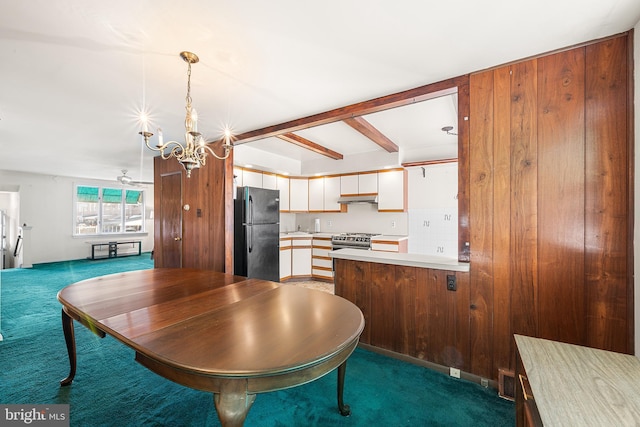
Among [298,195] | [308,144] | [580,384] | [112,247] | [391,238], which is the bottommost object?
[112,247]

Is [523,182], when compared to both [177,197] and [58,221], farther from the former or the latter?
[58,221]

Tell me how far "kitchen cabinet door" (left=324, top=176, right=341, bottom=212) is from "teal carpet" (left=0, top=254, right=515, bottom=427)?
10.2ft

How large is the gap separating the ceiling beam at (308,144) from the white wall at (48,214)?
274 inches

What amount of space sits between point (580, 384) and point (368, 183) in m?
4.08

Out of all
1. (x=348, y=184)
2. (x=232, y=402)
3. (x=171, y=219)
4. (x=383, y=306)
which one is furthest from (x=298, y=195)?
(x=232, y=402)

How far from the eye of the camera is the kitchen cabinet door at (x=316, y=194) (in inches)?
207

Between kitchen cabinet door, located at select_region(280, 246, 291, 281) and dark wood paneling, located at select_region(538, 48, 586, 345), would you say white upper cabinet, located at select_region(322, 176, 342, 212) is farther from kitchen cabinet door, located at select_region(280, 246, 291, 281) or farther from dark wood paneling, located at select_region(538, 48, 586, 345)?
dark wood paneling, located at select_region(538, 48, 586, 345)

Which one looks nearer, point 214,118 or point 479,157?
point 479,157

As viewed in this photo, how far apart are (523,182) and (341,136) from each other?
2501 millimetres

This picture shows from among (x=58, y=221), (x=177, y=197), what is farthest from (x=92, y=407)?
(x=58, y=221)

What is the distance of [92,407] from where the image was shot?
1661 millimetres

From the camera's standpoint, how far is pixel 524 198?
1.74 meters

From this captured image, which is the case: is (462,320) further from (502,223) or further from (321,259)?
(321,259)

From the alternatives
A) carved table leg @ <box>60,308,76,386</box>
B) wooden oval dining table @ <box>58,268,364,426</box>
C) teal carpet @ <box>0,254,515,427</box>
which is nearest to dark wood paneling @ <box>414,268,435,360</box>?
teal carpet @ <box>0,254,515,427</box>
